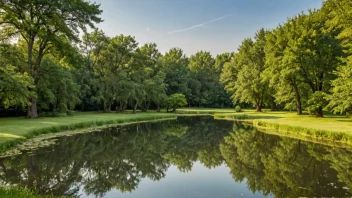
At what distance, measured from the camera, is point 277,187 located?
927cm

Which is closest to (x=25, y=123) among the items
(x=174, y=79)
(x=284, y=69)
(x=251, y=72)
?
(x=284, y=69)

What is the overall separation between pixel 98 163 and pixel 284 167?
28.8 feet

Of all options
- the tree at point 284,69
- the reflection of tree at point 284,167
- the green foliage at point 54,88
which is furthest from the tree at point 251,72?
the reflection of tree at point 284,167

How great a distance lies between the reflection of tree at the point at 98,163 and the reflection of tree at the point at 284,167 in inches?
62.4

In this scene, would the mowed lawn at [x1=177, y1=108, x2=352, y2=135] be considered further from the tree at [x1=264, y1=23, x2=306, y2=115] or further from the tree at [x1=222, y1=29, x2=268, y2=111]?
the tree at [x1=222, y1=29, x2=268, y2=111]

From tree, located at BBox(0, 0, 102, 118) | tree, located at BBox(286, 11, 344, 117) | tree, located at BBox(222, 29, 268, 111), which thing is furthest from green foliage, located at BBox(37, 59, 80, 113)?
tree, located at BBox(222, 29, 268, 111)

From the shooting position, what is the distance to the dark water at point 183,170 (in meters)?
9.05

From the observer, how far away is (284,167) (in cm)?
1198

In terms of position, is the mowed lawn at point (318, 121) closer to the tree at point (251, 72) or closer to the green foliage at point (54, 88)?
the tree at point (251, 72)

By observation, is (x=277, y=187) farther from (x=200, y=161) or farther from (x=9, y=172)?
(x=9, y=172)

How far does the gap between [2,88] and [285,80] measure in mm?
33659

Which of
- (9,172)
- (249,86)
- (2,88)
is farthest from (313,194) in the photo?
(249,86)

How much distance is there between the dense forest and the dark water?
6148mm

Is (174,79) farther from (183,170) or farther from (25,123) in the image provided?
(183,170)
